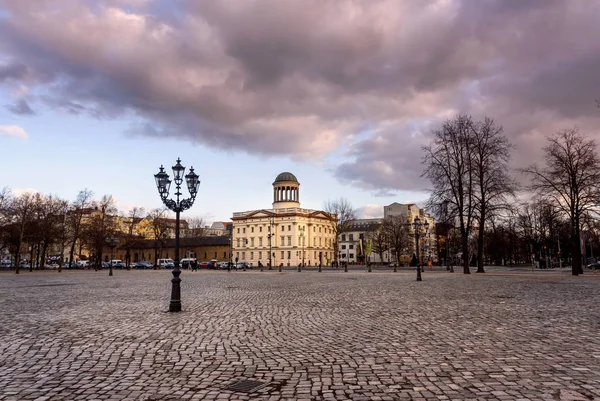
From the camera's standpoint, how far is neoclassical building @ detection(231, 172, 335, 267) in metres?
124

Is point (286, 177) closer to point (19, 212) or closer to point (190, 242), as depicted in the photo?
point (190, 242)

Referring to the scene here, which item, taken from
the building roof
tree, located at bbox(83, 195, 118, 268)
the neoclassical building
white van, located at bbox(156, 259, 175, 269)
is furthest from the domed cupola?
tree, located at bbox(83, 195, 118, 268)

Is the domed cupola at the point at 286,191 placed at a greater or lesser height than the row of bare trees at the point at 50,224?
greater

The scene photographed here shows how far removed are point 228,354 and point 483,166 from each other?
125 feet

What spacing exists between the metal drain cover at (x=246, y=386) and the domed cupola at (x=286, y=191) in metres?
123

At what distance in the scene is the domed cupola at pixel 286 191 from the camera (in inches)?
5079

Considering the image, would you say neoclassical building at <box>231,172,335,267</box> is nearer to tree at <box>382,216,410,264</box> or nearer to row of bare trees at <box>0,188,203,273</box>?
tree at <box>382,216,410,264</box>

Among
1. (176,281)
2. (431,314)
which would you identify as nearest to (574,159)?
(431,314)

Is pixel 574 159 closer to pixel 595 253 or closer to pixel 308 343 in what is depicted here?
pixel 308 343

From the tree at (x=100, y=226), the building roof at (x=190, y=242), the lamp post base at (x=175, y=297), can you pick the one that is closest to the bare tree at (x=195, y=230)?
the building roof at (x=190, y=242)

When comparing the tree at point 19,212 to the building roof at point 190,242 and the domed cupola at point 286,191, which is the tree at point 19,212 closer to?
the building roof at point 190,242

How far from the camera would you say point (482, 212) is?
39.9m

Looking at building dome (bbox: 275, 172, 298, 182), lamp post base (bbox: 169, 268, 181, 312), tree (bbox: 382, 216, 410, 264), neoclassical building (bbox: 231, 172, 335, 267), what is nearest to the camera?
lamp post base (bbox: 169, 268, 181, 312)

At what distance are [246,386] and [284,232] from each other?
120m
